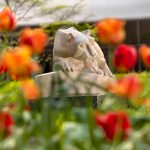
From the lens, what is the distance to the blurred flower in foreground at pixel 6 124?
1537mm

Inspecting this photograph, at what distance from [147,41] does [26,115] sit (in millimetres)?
19176

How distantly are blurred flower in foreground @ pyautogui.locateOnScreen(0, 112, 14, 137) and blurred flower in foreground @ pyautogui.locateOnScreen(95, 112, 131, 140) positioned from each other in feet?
0.72

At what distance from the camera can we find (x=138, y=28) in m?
20.6

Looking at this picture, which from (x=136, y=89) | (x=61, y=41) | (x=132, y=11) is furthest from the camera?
(x=132, y=11)

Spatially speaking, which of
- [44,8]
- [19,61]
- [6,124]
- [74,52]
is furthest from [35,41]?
[44,8]

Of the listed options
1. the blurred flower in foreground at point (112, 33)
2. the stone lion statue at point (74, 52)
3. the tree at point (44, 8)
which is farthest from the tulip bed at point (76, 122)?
the tree at point (44, 8)

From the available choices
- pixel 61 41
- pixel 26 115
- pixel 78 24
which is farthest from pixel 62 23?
pixel 26 115

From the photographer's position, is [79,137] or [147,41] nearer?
[79,137]

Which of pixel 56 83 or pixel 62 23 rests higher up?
pixel 56 83

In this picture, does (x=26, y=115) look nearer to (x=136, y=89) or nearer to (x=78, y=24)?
(x=136, y=89)

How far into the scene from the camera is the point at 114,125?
5.02 feet

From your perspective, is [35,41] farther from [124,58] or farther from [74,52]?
[74,52]

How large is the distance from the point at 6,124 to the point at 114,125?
0.88 feet

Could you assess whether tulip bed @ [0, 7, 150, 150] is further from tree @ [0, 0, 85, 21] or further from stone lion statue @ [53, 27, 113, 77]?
tree @ [0, 0, 85, 21]
